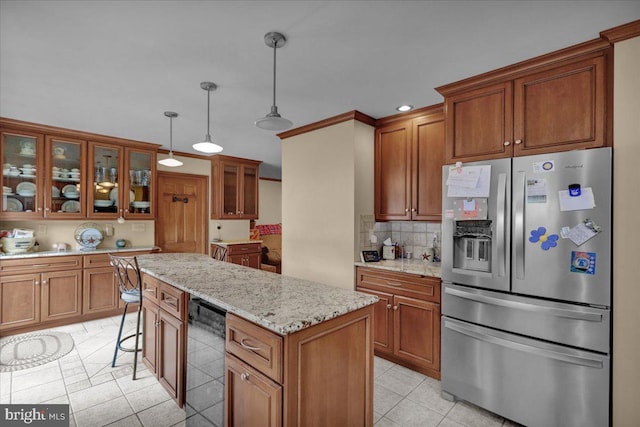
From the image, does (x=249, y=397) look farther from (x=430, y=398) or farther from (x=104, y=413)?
(x=430, y=398)

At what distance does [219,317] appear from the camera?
1645 mm

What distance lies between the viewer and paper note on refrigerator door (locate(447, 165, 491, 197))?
216 centimetres

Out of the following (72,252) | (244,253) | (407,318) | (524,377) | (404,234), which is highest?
(404,234)

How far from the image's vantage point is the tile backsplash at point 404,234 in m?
3.26

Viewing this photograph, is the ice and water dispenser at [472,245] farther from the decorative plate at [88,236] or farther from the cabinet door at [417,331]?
the decorative plate at [88,236]

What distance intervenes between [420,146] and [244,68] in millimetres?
1760

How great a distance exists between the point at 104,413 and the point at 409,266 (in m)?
2.57

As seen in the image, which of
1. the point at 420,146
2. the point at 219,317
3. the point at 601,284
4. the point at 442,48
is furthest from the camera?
the point at 420,146

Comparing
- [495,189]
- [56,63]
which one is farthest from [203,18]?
[495,189]

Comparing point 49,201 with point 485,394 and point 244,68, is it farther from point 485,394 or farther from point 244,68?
point 485,394

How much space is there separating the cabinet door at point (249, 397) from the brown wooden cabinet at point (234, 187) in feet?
14.0

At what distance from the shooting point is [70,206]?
12.8 feet

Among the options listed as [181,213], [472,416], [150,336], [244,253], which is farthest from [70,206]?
[472,416]

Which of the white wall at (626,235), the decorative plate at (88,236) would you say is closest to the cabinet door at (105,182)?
the decorative plate at (88,236)
